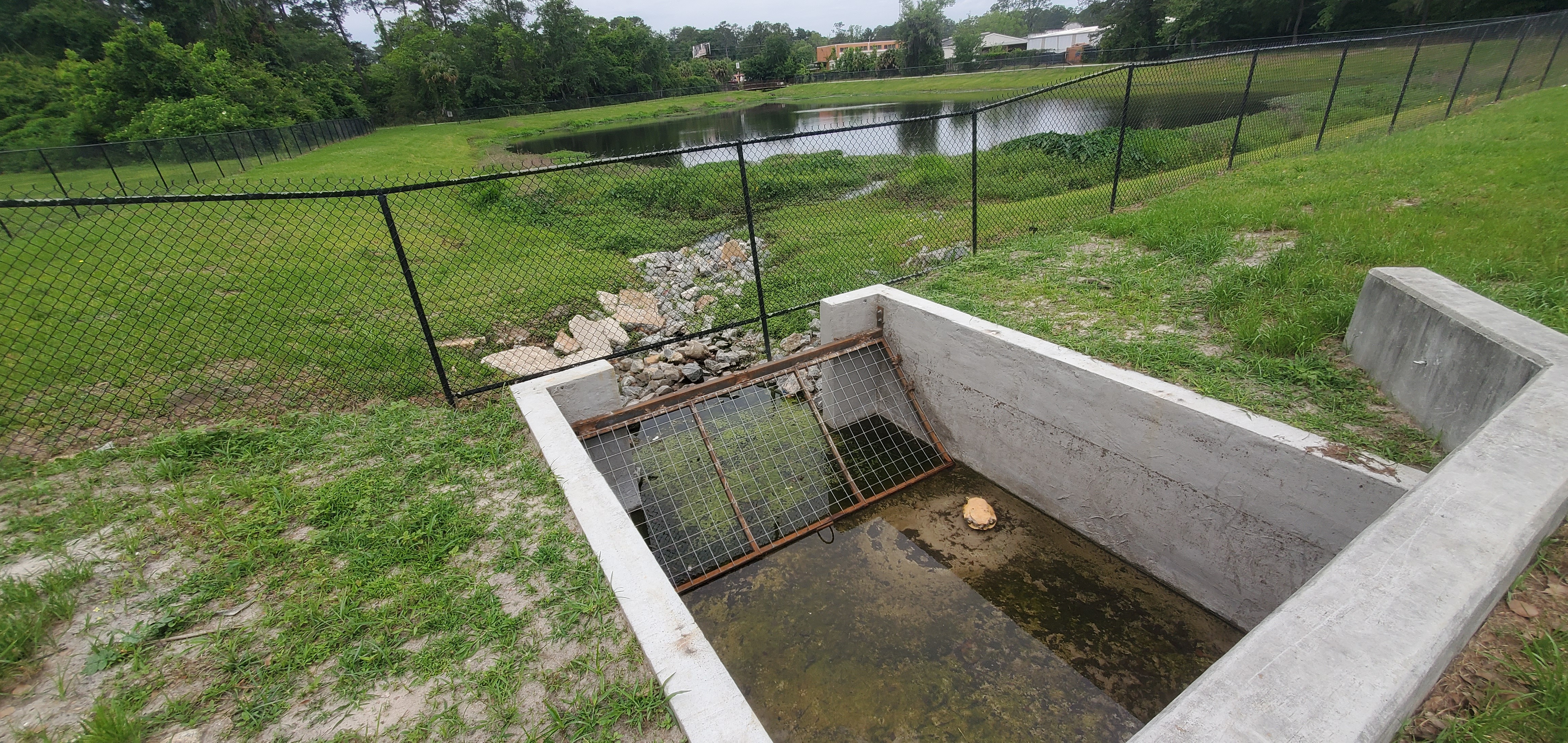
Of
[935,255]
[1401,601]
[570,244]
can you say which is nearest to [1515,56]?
[935,255]

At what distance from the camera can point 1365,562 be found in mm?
1791

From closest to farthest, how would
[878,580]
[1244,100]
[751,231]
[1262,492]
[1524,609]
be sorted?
[1524,609] → [1262,492] → [878,580] → [751,231] → [1244,100]

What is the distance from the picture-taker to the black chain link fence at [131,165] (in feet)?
48.8

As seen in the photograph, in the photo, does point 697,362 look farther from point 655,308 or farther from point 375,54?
point 375,54

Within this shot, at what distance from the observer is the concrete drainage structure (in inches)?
62.0

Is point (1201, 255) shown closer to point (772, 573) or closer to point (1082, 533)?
point (1082, 533)

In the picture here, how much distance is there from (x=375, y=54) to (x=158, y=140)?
50.9 meters

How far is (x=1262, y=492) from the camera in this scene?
10.4 ft

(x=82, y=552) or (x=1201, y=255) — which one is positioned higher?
(x=82, y=552)

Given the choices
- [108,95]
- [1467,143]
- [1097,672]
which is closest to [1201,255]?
[1097,672]

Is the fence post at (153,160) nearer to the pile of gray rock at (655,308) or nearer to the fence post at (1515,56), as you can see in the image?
the pile of gray rock at (655,308)

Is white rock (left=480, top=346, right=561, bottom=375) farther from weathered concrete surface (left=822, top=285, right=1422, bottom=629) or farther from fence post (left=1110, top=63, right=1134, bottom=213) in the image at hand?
fence post (left=1110, top=63, right=1134, bottom=213)

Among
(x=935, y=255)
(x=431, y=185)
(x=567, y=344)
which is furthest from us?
(x=935, y=255)

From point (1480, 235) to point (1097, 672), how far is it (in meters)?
4.86
